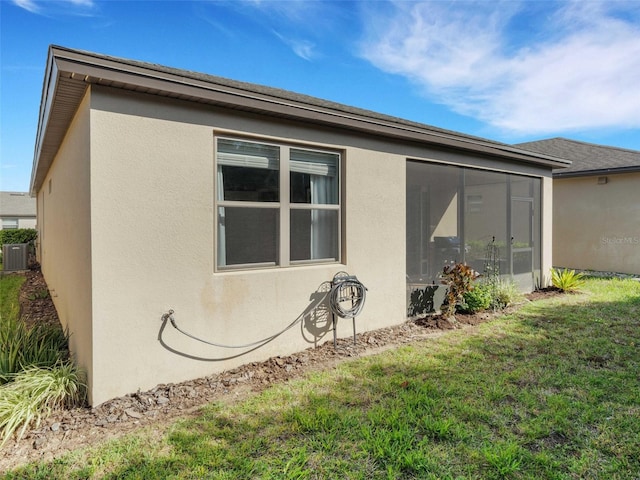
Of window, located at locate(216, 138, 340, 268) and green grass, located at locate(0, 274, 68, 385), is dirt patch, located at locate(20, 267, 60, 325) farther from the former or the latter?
window, located at locate(216, 138, 340, 268)

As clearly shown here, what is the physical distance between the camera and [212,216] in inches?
151

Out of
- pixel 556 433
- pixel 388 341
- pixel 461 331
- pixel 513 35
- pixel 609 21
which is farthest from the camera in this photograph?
pixel 513 35

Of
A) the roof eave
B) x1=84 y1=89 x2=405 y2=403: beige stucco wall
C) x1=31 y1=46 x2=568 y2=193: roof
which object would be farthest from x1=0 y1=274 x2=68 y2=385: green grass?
the roof eave

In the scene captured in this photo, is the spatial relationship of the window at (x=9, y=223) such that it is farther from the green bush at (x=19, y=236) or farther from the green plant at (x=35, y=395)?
the green plant at (x=35, y=395)

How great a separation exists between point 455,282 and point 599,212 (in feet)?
27.9

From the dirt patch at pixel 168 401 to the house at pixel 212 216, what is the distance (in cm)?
13

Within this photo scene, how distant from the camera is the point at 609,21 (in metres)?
7.98

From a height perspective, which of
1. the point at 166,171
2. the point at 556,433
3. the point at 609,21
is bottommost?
the point at 556,433

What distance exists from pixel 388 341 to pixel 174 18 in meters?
6.94

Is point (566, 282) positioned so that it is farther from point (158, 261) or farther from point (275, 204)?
point (158, 261)

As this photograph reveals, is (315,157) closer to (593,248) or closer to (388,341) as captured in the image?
(388,341)

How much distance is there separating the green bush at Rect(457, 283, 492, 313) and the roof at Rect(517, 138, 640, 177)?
6197 mm

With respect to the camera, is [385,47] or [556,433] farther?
[385,47]

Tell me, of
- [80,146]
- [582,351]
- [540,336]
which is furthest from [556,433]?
[80,146]
